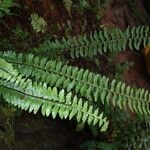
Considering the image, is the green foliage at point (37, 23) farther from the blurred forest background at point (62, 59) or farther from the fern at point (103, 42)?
the fern at point (103, 42)

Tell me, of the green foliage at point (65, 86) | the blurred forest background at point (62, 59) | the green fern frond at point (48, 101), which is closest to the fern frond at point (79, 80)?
the green foliage at point (65, 86)

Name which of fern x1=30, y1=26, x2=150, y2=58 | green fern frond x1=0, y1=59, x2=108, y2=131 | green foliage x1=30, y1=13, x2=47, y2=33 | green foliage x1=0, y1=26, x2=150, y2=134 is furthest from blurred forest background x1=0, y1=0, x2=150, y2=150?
green fern frond x1=0, y1=59, x2=108, y2=131

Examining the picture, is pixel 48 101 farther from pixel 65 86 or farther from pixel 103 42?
pixel 103 42

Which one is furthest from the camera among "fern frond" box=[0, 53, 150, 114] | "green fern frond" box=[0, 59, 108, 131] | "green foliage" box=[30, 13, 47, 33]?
"green foliage" box=[30, 13, 47, 33]

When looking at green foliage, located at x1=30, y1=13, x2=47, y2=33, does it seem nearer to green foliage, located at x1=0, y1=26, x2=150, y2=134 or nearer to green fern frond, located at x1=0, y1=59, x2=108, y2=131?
green foliage, located at x1=0, y1=26, x2=150, y2=134

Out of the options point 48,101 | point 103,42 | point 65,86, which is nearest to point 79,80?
point 65,86

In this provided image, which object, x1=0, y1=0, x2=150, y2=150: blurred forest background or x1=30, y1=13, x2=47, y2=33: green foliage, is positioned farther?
x1=30, y1=13, x2=47, y2=33: green foliage

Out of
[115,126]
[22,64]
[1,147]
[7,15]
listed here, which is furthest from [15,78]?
[115,126]

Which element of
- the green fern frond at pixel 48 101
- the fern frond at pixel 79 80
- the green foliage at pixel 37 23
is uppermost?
the green foliage at pixel 37 23
